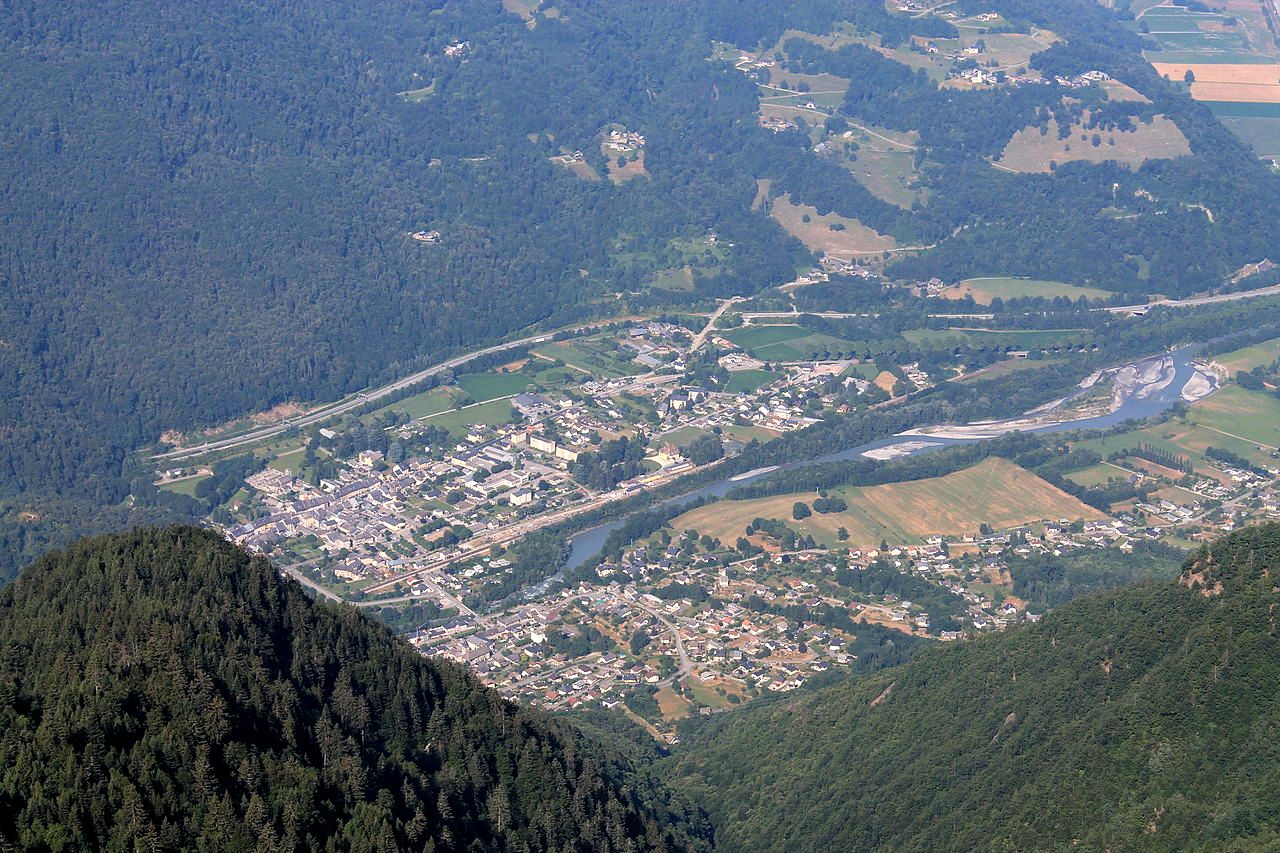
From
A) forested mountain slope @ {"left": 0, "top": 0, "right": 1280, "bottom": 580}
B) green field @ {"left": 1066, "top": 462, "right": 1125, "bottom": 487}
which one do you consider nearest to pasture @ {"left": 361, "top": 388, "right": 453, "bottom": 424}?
forested mountain slope @ {"left": 0, "top": 0, "right": 1280, "bottom": 580}

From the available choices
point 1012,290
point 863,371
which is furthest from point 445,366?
point 1012,290

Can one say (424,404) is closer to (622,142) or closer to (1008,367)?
(1008,367)

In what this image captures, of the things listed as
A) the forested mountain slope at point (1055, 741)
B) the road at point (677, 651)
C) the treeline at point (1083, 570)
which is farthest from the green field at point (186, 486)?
the treeline at point (1083, 570)

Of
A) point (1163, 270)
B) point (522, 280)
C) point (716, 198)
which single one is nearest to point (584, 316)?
point (522, 280)

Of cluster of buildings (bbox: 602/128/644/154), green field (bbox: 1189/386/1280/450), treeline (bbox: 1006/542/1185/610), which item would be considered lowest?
green field (bbox: 1189/386/1280/450)

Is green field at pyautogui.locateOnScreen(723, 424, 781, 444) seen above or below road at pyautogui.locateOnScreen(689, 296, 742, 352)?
above

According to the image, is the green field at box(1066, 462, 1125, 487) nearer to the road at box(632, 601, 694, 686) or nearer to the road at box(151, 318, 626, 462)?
the road at box(632, 601, 694, 686)
